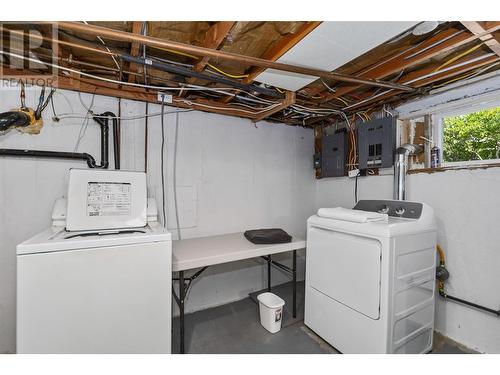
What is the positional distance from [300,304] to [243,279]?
2.26 feet

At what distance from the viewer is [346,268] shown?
5.71 ft

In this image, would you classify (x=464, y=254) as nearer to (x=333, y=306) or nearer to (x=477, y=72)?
(x=333, y=306)

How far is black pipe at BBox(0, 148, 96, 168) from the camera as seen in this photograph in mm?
1686

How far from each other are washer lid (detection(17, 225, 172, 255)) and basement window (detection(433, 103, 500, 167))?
8.16ft

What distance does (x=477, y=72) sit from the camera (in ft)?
5.70

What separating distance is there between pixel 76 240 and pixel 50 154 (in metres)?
0.97

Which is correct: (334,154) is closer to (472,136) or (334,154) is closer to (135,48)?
(472,136)

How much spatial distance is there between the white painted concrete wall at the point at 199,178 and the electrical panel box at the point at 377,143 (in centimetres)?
83

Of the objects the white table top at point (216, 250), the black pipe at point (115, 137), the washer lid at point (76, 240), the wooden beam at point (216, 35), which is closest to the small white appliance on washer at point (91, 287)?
the washer lid at point (76, 240)

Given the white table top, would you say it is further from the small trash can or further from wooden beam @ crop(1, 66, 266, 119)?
wooden beam @ crop(1, 66, 266, 119)

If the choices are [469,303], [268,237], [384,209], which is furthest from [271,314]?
[469,303]

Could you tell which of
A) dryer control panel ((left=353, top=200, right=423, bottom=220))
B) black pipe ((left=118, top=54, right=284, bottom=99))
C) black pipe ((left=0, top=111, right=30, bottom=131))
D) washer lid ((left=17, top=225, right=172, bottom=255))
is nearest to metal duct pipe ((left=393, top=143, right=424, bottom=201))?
dryer control panel ((left=353, top=200, right=423, bottom=220))
